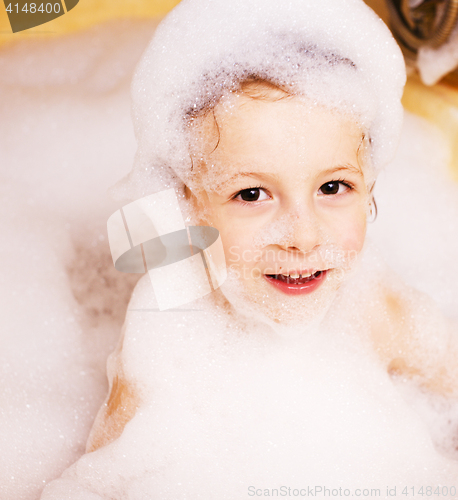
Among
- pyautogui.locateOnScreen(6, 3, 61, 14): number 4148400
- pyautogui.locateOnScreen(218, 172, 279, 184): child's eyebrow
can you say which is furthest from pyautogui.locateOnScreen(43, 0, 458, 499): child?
pyautogui.locateOnScreen(6, 3, 61, 14): number 4148400

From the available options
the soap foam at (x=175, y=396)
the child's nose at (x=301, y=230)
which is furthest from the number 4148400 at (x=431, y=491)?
the child's nose at (x=301, y=230)

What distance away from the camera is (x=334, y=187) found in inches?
31.9

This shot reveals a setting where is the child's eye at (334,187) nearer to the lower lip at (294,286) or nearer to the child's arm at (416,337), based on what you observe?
the lower lip at (294,286)

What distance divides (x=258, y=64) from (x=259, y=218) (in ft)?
0.87

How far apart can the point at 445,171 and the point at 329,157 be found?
815 mm

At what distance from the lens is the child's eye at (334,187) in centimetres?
80

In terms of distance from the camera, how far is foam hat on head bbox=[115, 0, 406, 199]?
32.1 inches

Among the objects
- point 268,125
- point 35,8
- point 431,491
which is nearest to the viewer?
point 268,125

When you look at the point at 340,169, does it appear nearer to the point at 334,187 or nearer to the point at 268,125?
the point at 334,187

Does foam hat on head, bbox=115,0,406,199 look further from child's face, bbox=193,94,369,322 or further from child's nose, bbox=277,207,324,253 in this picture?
child's nose, bbox=277,207,324,253

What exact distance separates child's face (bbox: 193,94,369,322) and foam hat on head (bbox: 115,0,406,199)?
0.20 ft

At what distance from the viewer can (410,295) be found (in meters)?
1.10

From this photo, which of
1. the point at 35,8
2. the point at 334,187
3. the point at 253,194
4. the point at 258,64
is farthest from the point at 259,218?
the point at 35,8

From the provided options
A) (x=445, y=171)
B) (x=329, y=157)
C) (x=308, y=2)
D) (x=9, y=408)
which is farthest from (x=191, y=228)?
(x=445, y=171)
